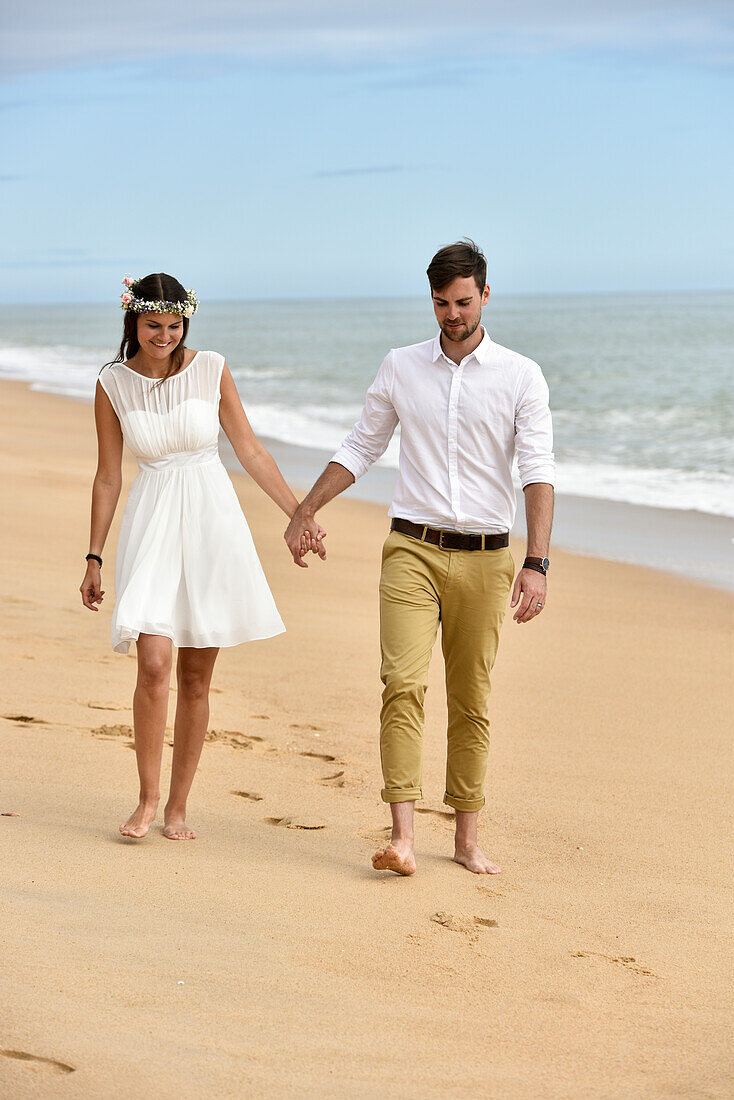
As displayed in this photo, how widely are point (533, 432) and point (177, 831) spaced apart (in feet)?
5.82

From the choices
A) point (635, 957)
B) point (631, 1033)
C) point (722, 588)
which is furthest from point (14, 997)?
point (722, 588)

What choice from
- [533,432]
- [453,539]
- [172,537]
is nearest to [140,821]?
[172,537]

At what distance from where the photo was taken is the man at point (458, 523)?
12.6 ft

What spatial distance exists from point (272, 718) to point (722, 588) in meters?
4.36

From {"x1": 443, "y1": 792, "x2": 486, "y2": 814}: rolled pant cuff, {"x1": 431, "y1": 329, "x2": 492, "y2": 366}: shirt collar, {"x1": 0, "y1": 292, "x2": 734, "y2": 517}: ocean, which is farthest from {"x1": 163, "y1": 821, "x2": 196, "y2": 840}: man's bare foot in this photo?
{"x1": 0, "y1": 292, "x2": 734, "y2": 517}: ocean

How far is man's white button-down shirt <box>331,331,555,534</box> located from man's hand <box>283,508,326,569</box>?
1.39 ft

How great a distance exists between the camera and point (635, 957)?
339 cm

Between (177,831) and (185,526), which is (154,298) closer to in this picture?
(185,526)

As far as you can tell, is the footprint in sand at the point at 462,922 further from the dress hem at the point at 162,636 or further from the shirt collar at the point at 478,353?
the shirt collar at the point at 478,353

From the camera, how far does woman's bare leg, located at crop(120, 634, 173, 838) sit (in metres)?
4.00

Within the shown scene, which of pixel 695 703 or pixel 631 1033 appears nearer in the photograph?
pixel 631 1033

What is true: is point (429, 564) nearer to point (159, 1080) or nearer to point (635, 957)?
point (635, 957)

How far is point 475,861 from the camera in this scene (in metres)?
4.01

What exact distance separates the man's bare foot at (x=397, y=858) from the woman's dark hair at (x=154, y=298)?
1.71 m
